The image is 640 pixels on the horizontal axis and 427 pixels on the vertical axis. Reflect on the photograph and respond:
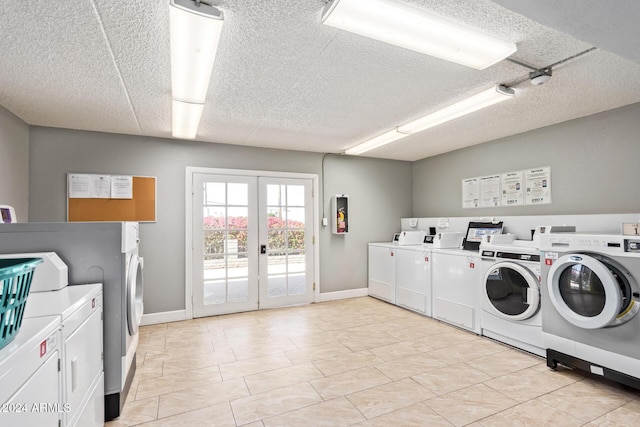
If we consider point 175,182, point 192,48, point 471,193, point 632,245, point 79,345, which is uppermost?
point 192,48

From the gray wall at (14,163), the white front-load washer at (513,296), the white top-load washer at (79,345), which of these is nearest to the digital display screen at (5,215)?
the gray wall at (14,163)

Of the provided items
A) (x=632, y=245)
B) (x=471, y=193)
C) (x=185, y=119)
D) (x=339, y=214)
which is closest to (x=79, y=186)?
(x=185, y=119)

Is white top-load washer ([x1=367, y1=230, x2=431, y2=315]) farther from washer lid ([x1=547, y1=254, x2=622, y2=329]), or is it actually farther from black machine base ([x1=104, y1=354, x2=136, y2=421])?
black machine base ([x1=104, y1=354, x2=136, y2=421])

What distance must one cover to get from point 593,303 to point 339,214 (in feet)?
10.9

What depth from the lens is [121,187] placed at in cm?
391

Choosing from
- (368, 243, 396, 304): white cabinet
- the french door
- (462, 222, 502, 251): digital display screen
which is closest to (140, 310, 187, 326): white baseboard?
the french door

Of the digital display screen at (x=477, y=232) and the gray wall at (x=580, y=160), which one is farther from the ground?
the gray wall at (x=580, y=160)

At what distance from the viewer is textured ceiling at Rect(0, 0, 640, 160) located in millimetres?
1637

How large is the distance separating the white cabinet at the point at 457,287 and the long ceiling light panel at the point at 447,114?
5.15 ft

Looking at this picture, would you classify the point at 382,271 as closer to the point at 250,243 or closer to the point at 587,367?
the point at 250,243

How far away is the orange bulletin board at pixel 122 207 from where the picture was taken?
12.2 feet

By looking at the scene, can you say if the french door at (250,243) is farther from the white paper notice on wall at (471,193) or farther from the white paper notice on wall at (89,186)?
the white paper notice on wall at (471,193)

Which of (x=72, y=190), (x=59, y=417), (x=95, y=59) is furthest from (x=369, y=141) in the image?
(x=59, y=417)

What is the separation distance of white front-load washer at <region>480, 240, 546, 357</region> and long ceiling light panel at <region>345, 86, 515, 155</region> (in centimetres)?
147
